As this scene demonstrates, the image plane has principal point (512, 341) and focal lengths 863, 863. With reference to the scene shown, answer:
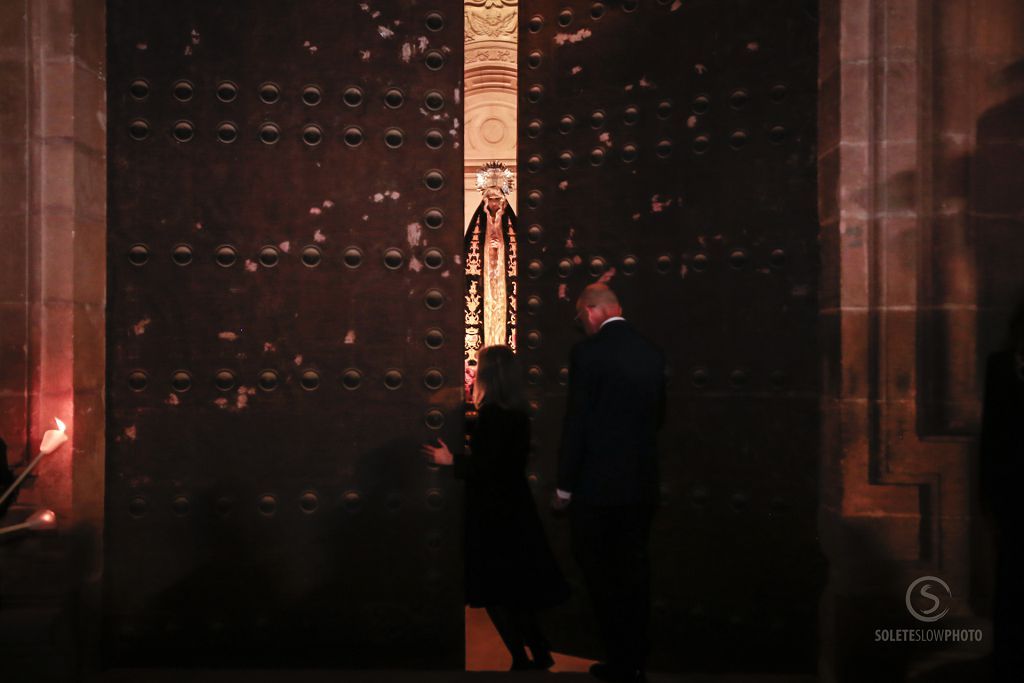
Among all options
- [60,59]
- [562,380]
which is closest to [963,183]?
[562,380]

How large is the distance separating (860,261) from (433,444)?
2045 millimetres

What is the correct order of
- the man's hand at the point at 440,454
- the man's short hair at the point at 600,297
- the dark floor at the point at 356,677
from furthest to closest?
1. the man's hand at the point at 440,454
2. the dark floor at the point at 356,677
3. the man's short hair at the point at 600,297

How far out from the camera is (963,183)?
360 cm

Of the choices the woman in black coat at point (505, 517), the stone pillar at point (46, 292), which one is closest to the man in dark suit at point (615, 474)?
the woman in black coat at point (505, 517)

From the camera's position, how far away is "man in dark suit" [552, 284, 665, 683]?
11.0ft

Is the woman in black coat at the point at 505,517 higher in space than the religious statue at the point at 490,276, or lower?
lower

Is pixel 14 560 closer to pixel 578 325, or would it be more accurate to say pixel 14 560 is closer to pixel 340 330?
pixel 340 330

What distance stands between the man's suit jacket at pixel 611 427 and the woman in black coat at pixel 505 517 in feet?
1.77

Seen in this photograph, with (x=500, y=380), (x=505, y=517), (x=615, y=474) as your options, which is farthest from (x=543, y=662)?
(x=500, y=380)

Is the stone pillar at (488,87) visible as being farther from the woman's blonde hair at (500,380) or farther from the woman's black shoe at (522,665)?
the woman's black shoe at (522,665)

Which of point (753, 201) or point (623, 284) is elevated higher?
point (753, 201)

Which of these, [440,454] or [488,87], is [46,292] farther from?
[488,87]

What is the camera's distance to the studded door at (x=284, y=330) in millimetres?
3971

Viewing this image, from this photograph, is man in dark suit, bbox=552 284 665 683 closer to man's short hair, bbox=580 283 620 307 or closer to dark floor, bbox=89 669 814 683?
man's short hair, bbox=580 283 620 307
